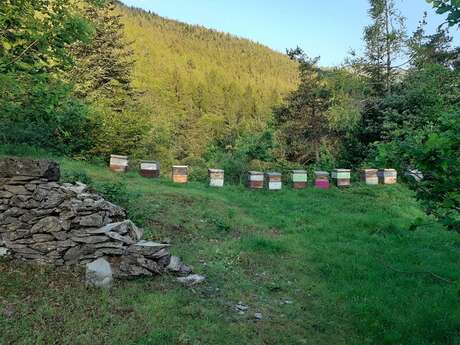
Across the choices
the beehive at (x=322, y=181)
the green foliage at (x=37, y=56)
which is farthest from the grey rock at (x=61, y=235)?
the beehive at (x=322, y=181)

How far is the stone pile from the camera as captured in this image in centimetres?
626

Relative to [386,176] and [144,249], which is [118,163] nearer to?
[144,249]

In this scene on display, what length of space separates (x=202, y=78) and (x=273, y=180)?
101 meters

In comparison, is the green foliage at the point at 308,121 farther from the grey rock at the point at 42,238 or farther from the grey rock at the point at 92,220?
the grey rock at the point at 42,238

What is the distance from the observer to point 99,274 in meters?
5.95

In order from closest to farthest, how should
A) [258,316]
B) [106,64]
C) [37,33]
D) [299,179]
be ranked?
[258,316], [37,33], [299,179], [106,64]

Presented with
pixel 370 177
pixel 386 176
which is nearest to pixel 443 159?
pixel 370 177

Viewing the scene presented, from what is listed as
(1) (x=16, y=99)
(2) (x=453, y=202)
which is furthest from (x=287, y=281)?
(1) (x=16, y=99)

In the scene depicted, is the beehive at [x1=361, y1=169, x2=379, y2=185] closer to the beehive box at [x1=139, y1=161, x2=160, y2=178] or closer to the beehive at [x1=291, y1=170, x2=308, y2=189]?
the beehive at [x1=291, y1=170, x2=308, y2=189]

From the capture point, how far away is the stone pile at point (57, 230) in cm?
626

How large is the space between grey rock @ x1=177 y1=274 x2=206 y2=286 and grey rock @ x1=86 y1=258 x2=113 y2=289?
1.10m

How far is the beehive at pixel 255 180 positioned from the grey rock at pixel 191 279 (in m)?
8.75

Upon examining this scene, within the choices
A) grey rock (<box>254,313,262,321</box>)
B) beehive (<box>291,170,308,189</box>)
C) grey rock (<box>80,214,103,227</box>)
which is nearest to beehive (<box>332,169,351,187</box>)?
beehive (<box>291,170,308,189</box>)

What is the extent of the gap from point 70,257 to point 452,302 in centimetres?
610
